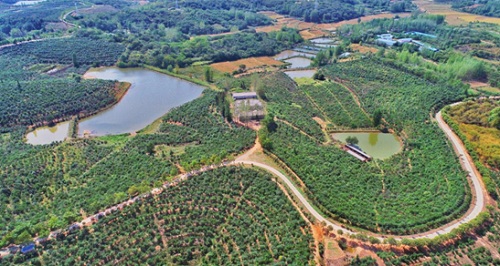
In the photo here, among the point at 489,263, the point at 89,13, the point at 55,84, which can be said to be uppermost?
the point at 89,13

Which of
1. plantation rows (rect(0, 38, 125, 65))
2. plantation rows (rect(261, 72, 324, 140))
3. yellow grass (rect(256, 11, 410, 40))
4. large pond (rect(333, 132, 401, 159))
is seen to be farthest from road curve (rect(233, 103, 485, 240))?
yellow grass (rect(256, 11, 410, 40))

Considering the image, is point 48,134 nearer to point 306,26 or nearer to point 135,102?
point 135,102

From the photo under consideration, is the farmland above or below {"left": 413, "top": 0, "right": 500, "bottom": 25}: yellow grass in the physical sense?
below

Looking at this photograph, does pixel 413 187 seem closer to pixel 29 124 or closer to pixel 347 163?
pixel 347 163

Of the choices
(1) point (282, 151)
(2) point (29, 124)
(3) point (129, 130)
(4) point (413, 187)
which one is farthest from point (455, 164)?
(2) point (29, 124)

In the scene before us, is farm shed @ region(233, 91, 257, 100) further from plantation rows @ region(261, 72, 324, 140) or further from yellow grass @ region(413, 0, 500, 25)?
yellow grass @ region(413, 0, 500, 25)

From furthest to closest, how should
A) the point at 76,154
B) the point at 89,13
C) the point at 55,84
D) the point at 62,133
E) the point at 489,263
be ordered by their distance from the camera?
the point at 89,13 → the point at 55,84 → the point at 62,133 → the point at 76,154 → the point at 489,263

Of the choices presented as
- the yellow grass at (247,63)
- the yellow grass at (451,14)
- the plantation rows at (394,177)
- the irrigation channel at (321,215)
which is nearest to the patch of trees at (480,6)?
the yellow grass at (451,14)
